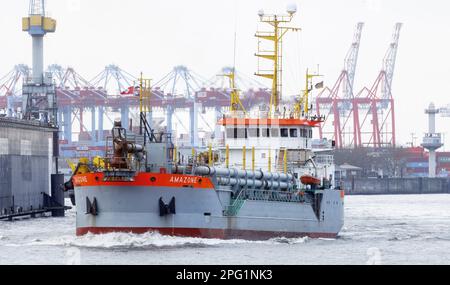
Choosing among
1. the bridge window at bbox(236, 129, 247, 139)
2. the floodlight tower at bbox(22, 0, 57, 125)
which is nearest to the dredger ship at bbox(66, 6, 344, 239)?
the bridge window at bbox(236, 129, 247, 139)

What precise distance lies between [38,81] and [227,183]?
53.7 metres

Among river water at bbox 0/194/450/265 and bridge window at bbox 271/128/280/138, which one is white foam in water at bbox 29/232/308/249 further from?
bridge window at bbox 271/128/280/138

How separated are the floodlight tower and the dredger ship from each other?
126 ft

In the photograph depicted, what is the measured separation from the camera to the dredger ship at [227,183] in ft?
164

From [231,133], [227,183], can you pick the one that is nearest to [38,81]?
[231,133]

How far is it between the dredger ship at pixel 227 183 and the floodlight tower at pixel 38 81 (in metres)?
38.4

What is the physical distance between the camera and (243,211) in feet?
177

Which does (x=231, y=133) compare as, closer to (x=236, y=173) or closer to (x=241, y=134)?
(x=241, y=134)

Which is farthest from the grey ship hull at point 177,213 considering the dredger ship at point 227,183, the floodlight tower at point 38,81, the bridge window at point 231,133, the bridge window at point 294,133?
the floodlight tower at point 38,81
